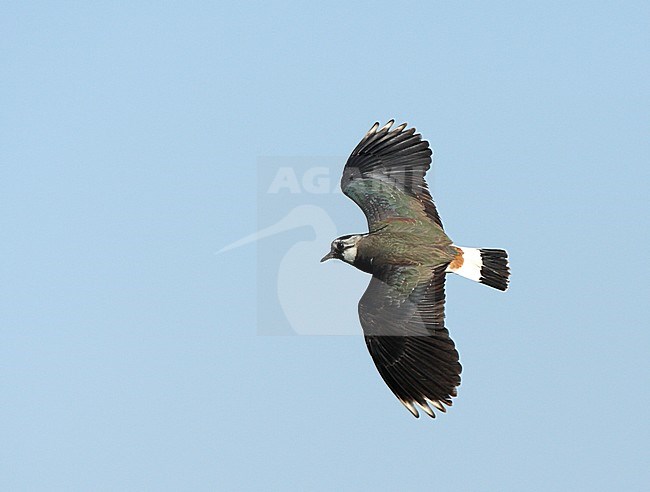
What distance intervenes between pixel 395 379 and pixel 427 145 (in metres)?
4.74

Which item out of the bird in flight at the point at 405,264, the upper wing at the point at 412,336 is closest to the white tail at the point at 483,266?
the bird in flight at the point at 405,264

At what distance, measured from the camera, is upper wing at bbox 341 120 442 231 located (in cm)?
1575

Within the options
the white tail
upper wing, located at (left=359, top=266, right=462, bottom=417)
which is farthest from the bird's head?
the white tail

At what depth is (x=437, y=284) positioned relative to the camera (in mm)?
13930

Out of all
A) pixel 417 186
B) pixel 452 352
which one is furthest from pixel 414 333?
pixel 417 186

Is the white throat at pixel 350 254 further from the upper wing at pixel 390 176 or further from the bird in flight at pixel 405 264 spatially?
the upper wing at pixel 390 176

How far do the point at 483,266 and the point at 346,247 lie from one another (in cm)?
211

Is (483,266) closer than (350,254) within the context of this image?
Yes

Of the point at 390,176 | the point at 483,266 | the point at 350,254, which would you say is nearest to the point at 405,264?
the point at 350,254

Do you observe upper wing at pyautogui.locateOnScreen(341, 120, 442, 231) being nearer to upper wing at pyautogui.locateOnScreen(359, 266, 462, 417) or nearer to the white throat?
the white throat

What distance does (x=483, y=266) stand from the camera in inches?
593

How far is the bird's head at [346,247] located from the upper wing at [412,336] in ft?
3.13

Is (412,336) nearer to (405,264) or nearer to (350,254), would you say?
(405,264)

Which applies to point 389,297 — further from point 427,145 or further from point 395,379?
point 427,145
